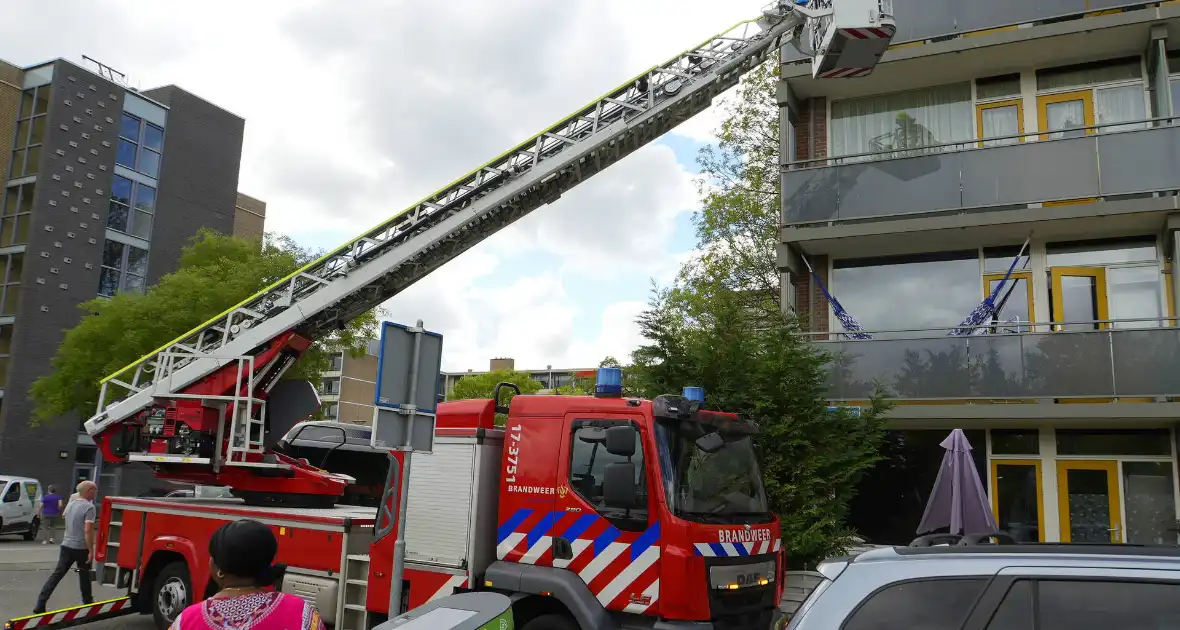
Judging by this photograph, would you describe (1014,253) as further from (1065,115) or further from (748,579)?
(748,579)

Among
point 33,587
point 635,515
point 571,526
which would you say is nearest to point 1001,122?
point 635,515

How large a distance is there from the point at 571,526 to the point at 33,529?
22.9m

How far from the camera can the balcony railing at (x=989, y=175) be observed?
13.3 metres

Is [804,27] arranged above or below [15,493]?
above

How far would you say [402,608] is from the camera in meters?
7.46

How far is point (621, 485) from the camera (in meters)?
6.42

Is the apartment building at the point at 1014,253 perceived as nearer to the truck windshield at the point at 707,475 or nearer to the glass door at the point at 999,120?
the glass door at the point at 999,120

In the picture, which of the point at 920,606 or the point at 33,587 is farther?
the point at 33,587

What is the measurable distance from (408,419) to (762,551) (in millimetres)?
2976

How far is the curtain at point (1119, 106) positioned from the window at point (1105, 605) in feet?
44.7

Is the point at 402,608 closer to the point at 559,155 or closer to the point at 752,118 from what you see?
the point at 559,155

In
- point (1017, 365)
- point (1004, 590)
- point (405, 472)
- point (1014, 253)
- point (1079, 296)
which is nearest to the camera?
point (1004, 590)

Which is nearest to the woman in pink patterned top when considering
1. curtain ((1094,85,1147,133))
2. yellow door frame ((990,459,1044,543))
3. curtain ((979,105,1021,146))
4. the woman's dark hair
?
the woman's dark hair

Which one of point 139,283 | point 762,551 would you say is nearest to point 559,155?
point 762,551
